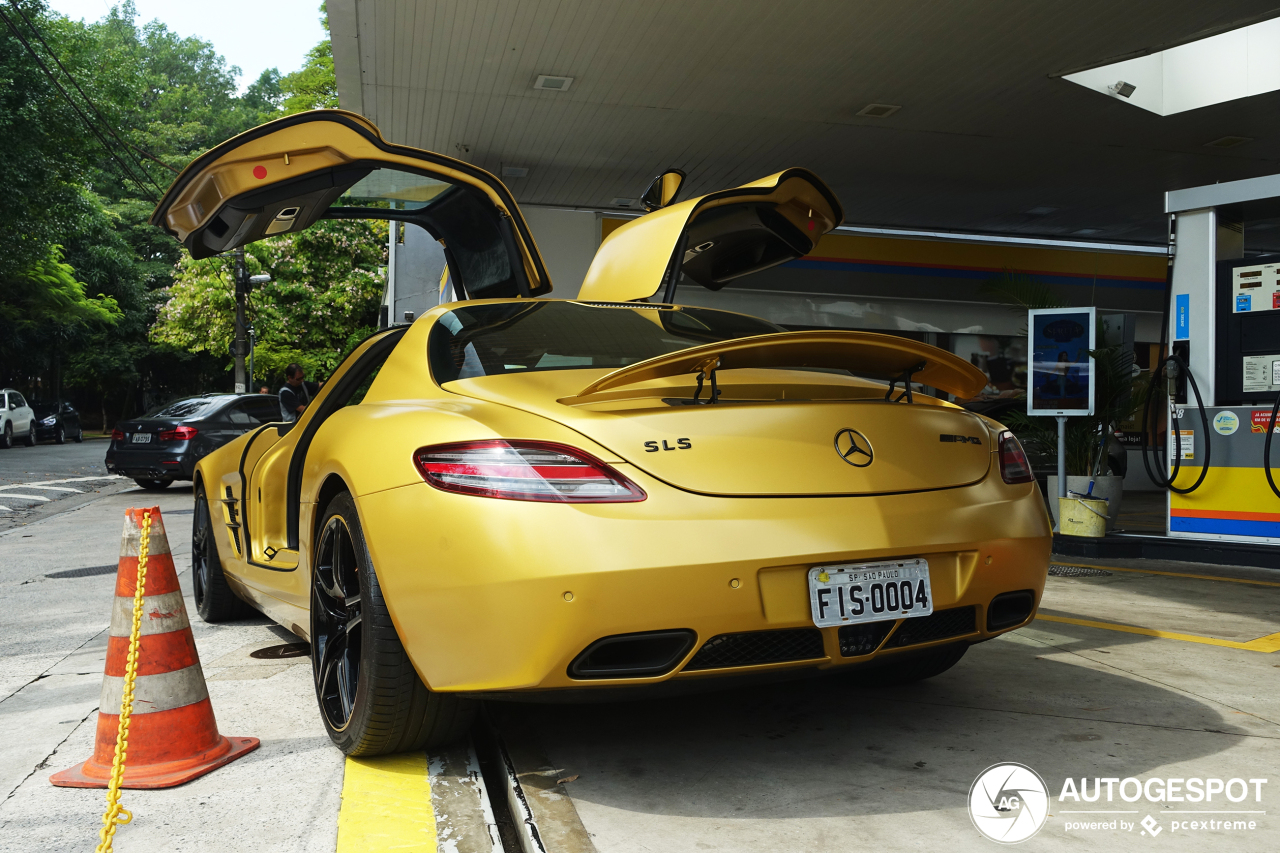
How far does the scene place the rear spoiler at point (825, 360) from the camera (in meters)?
2.61

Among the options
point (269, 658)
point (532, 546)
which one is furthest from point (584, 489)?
point (269, 658)

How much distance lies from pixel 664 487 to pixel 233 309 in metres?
32.4

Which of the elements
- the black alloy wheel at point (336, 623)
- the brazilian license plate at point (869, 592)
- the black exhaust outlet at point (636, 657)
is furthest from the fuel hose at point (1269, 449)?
the black alloy wheel at point (336, 623)

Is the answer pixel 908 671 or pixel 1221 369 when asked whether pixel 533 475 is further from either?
pixel 1221 369

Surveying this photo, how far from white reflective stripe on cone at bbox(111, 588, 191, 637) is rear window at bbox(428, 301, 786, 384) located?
106cm

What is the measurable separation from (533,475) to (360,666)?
846 mm

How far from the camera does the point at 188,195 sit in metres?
4.61

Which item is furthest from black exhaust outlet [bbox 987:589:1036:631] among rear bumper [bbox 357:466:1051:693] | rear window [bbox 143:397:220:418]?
rear window [bbox 143:397:220:418]

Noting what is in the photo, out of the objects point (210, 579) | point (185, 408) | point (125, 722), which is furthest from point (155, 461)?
point (125, 722)

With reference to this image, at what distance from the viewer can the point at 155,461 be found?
1395cm

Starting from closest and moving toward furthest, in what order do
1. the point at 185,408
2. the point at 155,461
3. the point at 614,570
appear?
the point at 614,570 < the point at 155,461 < the point at 185,408

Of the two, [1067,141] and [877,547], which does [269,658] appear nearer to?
[877,547]

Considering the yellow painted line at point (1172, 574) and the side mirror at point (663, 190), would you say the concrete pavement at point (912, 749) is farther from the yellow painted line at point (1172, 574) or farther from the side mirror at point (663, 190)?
the side mirror at point (663, 190)

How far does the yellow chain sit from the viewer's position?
2277 mm
